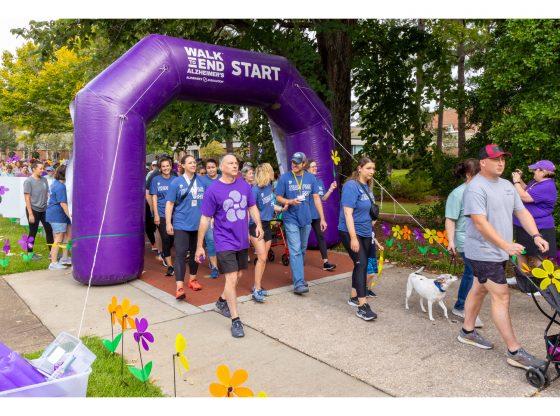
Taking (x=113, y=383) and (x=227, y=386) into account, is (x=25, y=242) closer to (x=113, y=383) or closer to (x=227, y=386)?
(x=113, y=383)

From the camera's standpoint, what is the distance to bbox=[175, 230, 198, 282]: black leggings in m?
5.62

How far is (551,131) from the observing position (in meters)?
6.35

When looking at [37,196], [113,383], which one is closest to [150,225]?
[37,196]

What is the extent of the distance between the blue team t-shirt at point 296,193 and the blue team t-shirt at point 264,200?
40 cm

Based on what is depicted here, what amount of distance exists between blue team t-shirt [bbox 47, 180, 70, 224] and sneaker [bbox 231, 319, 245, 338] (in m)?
4.08

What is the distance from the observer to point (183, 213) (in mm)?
5750

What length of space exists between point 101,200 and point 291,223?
254cm

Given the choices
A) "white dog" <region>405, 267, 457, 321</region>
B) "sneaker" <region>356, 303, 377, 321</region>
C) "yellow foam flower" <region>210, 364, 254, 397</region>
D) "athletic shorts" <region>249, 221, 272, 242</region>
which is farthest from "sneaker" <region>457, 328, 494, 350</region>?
"athletic shorts" <region>249, 221, 272, 242</region>

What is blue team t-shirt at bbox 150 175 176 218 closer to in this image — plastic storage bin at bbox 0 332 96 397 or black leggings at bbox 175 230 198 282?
black leggings at bbox 175 230 198 282

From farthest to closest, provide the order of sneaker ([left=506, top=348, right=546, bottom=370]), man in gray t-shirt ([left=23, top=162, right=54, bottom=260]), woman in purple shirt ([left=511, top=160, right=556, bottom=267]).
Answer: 1. man in gray t-shirt ([left=23, top=162, right=54, bottom=260])
2. woman in purple shirt ([left=511, top=160, right=556, bottom=267])
3. sneaker ([left=506, top=348, right=546, bottom=370])

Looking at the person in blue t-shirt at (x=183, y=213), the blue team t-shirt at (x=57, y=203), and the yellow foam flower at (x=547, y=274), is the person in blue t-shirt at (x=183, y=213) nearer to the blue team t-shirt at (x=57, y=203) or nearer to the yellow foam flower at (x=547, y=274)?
the blue team t-shirt at (x=57, y=203)

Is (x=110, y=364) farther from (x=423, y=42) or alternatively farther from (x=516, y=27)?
(x=423, y=42)

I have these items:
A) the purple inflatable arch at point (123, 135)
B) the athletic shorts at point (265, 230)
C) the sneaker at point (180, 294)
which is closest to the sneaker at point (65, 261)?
the purple inflatable arch at point (123, 135)

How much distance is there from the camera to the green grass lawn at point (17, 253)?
7.28 meters
